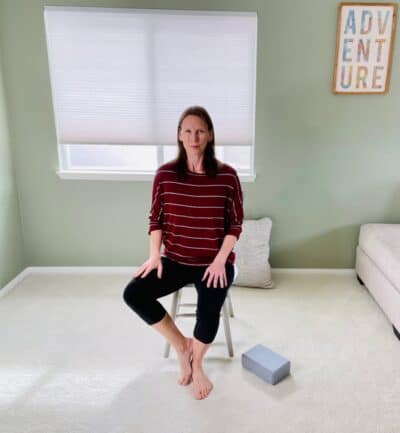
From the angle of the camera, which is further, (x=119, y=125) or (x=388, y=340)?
(x=119, y=125)

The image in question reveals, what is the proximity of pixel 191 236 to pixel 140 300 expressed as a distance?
38 cm

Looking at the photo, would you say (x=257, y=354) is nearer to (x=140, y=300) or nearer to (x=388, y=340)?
(x=140, y=300)

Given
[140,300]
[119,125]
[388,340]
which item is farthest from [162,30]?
[388,340]

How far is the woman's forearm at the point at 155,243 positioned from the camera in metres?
1.79

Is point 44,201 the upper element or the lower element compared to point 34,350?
upper

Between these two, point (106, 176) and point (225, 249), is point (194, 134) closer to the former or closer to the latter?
point (225, 249)

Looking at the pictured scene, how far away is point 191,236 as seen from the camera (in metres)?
1.77

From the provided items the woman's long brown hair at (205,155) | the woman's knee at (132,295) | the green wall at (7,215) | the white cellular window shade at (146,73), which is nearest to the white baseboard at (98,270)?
the green wall at (7,215)

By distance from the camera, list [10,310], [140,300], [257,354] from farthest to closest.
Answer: [10,310] → [257,354] → [140,300]

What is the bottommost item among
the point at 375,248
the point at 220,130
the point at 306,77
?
the point at 375,248

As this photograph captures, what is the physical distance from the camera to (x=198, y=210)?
1743 millimetres

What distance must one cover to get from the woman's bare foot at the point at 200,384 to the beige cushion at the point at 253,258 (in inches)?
38.6

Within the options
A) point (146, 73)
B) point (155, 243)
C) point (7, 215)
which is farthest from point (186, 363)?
point (146, 73)

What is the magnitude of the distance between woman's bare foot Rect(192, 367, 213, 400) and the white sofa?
1123 millimetres
